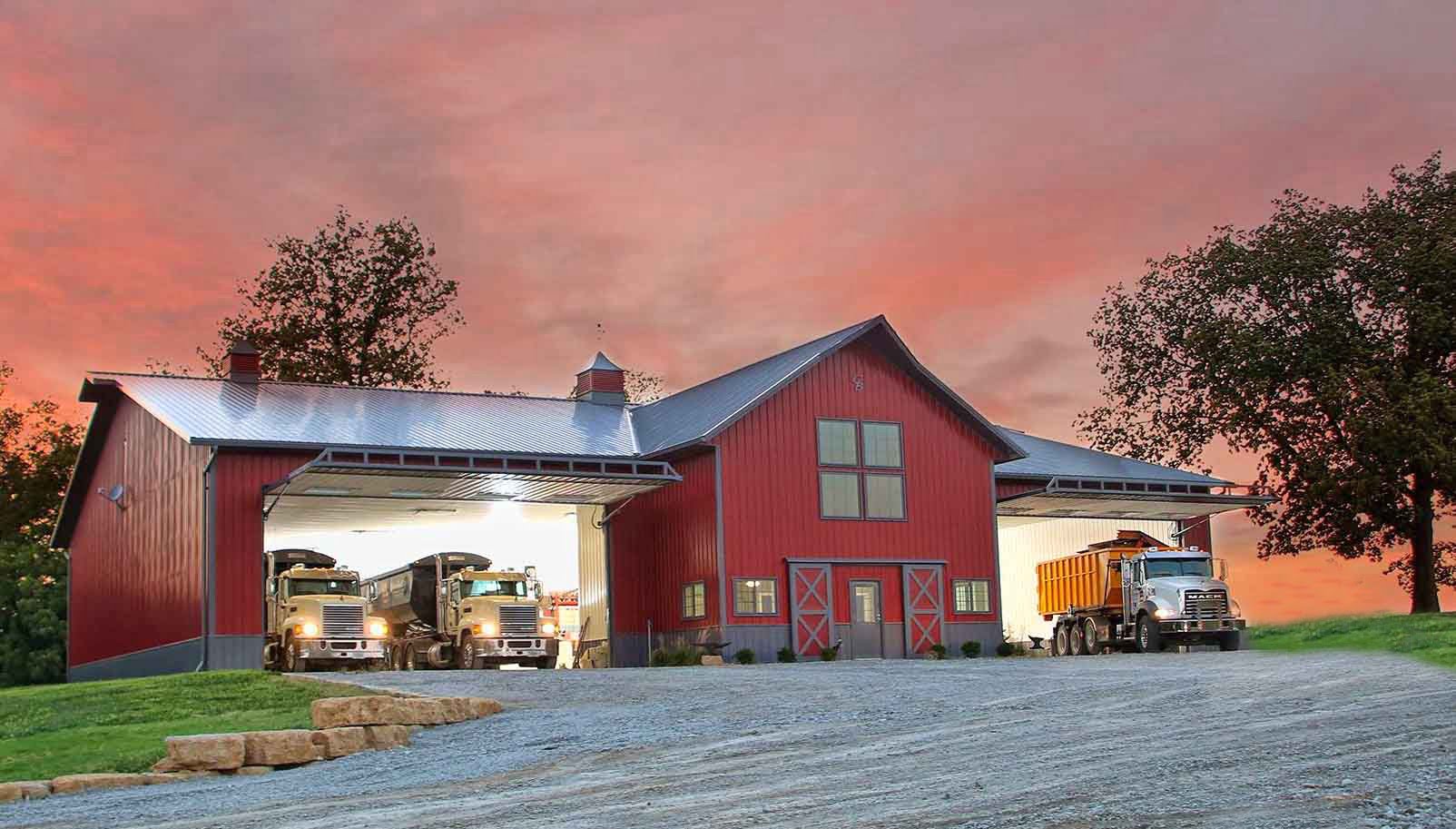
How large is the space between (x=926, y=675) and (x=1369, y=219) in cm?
3080

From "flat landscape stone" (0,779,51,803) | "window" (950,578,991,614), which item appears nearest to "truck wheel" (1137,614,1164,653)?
"window" (950,578,991,614)

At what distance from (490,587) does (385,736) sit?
17642mm

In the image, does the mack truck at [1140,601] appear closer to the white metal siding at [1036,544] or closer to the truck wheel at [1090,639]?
the truck wheel at [1090,639]

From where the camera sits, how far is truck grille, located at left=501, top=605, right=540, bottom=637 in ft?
120

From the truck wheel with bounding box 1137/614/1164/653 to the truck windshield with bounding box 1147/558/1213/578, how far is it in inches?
44.6

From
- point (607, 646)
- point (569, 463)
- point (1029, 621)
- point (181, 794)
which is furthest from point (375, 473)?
point (1029, 621)

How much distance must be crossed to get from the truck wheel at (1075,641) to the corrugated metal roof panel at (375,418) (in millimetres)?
12329

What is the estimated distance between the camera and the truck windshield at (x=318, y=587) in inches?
1400

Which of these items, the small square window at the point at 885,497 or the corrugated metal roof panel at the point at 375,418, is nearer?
the corrugated metal roof panel at the point at 375,418

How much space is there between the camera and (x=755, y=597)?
38.4 metres

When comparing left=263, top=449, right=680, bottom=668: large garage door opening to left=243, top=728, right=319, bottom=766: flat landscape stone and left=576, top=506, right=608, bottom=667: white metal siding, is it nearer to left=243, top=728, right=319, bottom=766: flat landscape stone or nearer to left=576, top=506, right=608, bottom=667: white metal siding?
left=576, top=506, right=608, bottom=667: white metal siding

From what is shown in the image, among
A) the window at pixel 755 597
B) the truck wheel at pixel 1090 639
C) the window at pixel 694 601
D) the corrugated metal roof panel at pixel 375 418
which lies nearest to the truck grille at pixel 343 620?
the corrugated metal roof panel at pixel 375 418

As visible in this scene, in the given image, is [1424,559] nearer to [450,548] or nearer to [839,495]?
[839,495]

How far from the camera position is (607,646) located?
4141 cm
